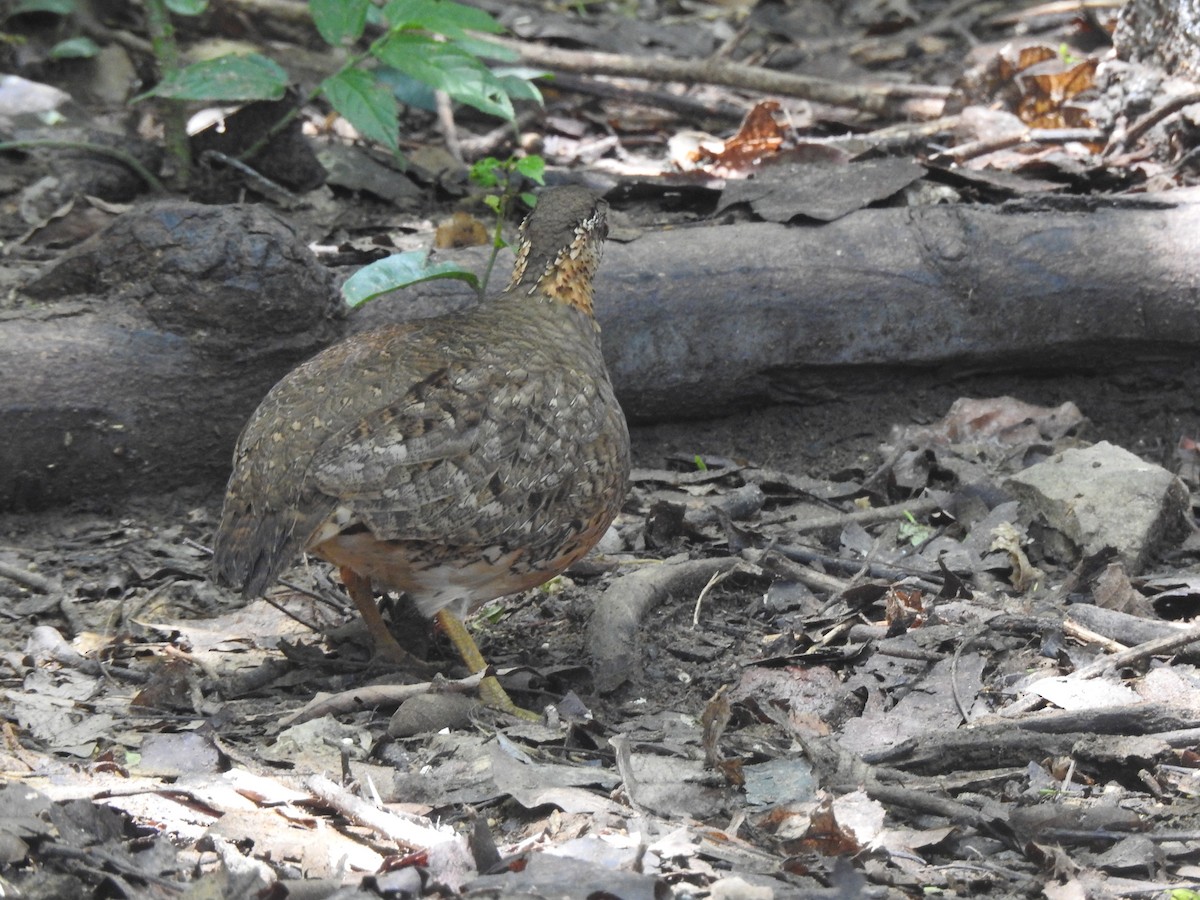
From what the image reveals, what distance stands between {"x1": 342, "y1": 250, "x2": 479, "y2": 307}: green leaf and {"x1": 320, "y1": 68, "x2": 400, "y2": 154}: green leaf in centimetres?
77

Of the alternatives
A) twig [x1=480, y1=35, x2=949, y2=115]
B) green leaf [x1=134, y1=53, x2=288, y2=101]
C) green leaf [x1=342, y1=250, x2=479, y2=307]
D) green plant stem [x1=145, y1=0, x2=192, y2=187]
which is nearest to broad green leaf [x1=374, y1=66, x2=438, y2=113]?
twig [x1=480, y1=35, x2=949, y2=115]

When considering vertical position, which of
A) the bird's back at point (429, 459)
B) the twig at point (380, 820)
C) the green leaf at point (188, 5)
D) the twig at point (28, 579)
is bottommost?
the twig at point (28, 579)

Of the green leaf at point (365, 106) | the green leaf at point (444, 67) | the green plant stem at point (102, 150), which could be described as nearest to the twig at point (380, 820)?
the green leaf at point (365, 106)

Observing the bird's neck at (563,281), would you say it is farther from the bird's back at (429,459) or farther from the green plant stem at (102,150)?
the green plant stem at (102,150)

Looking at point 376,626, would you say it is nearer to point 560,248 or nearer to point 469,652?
point 469,652

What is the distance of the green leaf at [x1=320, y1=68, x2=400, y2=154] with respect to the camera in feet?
19.0

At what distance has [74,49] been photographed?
7.49m

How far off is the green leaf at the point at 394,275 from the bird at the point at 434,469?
19.4 inches

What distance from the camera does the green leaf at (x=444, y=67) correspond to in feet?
19.1

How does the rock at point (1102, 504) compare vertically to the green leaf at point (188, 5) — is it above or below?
below

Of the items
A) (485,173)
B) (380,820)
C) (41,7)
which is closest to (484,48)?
(485,173)

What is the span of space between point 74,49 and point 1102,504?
5.71 meters

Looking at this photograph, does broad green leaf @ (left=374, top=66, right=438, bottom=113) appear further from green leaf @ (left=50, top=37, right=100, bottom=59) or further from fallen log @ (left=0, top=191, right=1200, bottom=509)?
fallen log @ (left=0, top=191, right=1200, bottom=509)

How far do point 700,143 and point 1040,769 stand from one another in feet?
15.7
